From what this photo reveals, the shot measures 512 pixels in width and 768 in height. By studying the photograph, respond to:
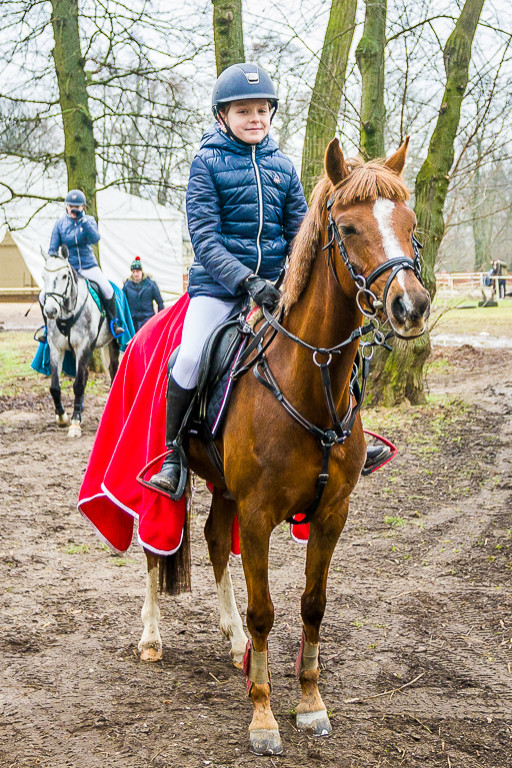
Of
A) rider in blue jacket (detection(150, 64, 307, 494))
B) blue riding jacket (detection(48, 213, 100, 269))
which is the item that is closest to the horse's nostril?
rider in blue jacket (detection(150, 64, 307, 494))

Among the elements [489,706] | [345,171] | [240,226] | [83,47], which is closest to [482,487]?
[489,706]

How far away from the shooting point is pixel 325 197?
9.96ft

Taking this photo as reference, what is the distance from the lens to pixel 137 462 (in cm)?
421

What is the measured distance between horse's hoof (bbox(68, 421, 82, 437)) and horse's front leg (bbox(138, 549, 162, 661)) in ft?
18.4

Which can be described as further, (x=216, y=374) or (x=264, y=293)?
(x=216, y=374)

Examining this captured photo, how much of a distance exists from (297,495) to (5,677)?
5.95ft

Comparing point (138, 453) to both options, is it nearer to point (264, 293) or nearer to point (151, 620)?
point (151, 620)

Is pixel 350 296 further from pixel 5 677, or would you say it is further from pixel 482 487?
pixel 482 487

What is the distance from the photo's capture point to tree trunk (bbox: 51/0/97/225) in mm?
13672

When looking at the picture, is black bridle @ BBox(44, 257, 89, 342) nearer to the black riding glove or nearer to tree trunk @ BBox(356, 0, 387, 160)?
tree trunk @ BBox(356, 0, 387, 160)

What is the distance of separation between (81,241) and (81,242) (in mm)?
15

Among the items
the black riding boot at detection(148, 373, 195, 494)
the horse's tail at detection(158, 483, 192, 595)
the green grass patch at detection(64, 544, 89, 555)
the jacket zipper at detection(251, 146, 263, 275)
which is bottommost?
the green grass patch at detection(64, 544, 89, 555)

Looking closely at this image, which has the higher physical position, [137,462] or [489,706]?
[137,462]

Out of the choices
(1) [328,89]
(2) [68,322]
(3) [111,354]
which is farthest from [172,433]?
(3) [111,354]
